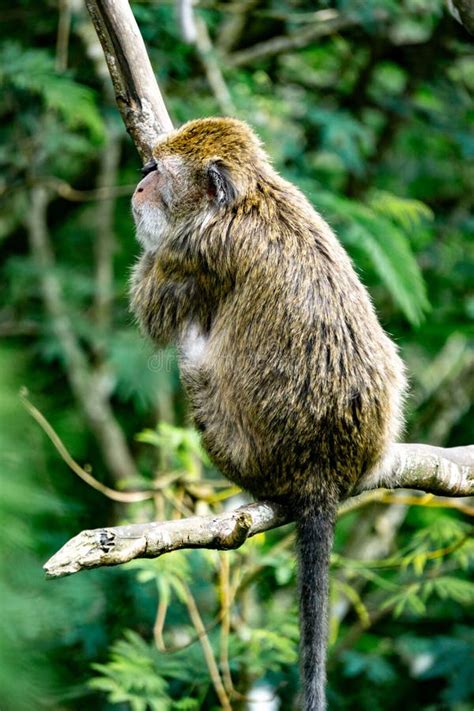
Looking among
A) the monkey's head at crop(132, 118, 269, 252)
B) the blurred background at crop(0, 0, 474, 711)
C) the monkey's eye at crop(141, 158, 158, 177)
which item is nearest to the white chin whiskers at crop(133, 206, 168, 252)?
the monkey's head at crop(132, 118, 269, 252)

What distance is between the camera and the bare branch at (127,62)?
12.7 feet

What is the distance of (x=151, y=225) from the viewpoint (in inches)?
177

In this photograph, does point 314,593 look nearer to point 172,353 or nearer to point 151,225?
point 172,353

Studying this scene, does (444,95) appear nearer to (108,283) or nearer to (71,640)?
(108,283)

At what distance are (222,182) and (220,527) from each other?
169 cm

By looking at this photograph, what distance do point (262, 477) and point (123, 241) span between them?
542 cm

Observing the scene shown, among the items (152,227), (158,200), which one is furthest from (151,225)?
(158,200)

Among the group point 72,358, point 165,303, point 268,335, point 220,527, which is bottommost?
point 220,527

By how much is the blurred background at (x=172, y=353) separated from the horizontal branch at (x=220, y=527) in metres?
0.95

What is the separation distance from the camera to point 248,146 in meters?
4.41

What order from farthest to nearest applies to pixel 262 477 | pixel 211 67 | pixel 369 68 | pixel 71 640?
pixel 369 68
pixel 211 67
pixel 71 640
pixel 262 477

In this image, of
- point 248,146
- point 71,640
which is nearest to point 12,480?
point 248,146

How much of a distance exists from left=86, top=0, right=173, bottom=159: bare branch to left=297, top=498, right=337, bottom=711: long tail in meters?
1.73

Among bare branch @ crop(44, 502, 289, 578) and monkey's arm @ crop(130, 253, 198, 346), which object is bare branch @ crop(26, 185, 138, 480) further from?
bare branch @ crop(44, 502, 289, 578)
